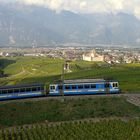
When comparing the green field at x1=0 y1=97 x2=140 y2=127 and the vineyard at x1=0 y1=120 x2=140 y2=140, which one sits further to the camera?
the green field at x1=0 y1=97 x2=140 y2=127

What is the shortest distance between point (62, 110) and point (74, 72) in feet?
214

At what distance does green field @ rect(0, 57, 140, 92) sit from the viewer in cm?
8800

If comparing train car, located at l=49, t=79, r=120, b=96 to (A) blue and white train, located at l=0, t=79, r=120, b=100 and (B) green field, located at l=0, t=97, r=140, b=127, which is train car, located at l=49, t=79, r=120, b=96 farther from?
(B) green field, located at l=0, t=97, r=140, b=127

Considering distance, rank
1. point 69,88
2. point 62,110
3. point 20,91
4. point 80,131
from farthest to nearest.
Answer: point 69,88, point 20,91, point 62,110, point 80,131

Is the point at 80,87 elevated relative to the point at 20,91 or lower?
elevated

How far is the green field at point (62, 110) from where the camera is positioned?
51031mm

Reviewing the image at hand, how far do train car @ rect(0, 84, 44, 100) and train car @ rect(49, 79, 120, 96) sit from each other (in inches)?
84.6

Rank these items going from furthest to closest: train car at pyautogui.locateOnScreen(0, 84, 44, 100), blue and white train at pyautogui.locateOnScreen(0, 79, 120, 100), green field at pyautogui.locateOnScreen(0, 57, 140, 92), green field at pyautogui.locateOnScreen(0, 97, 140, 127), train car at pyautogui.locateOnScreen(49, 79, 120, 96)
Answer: green field at pyautogui.locateOnScreen(0, 57, 140, 92) → train car at pyautogui.locateOnScreen(49, 79, 120, 96) → blue and white train at pyautogui.locateOnScreen(0, 79, 120, 100) → train car at pyautogui.locateOnScreen(0, 84, 44, 100) → green field at pyautogui.locateOnScreen(0, 97, 140, 127)

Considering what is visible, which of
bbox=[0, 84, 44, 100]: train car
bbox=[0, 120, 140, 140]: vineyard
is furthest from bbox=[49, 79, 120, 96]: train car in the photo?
bbox=[0, 120, 140, 140]: vineyard

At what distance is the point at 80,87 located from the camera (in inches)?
2446

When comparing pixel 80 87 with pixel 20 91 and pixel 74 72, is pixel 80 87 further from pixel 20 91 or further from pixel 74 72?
pixel 74 72

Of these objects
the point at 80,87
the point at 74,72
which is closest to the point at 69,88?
the point at 80,87

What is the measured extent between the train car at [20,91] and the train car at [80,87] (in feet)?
7.05

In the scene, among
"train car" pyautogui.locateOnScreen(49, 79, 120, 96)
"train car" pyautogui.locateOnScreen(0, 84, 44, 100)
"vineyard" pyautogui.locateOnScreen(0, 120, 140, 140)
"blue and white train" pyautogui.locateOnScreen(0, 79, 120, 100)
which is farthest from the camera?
"train car" pyautogui.locateOnScreen(49, 79, 120, 96)
